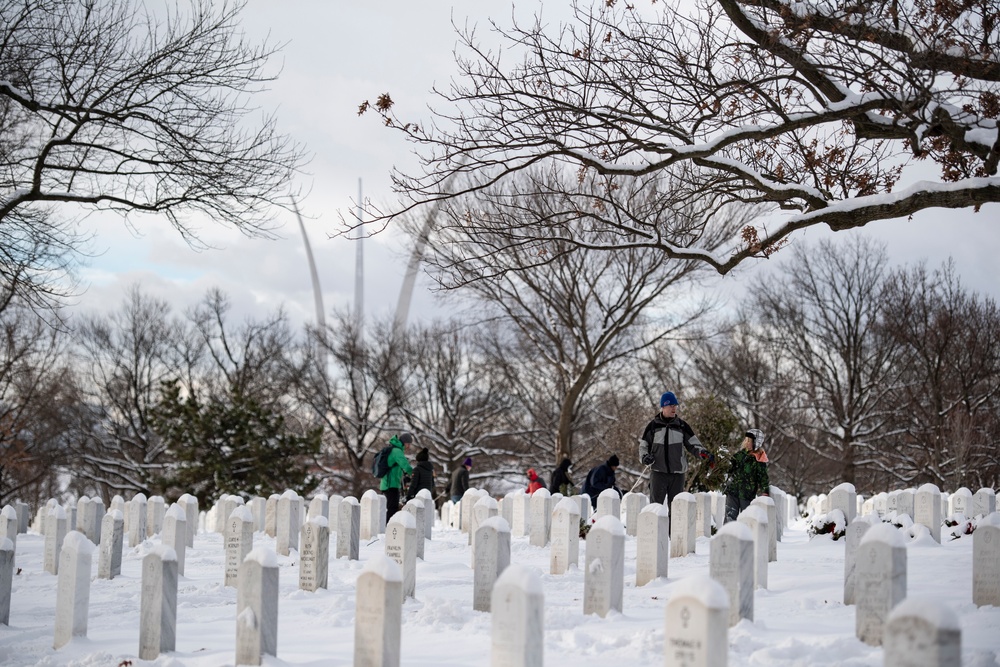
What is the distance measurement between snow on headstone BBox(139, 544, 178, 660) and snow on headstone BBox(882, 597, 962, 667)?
481cm

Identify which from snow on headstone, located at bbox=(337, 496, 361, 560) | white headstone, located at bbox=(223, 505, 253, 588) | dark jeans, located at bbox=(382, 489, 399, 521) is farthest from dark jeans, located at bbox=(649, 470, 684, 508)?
white headstone, located at bbox=(223, 505, 253, 588)

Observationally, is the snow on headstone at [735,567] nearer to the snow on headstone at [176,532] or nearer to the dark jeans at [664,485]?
the dark jeans at [664,485]

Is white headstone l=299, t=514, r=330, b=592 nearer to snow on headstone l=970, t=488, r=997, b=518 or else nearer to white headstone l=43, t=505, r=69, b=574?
white headstone l=43, t=505, r=69, b=574

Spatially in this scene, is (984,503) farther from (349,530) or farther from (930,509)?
(349,530)

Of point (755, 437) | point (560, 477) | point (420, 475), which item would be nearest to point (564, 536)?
point (755, 437)

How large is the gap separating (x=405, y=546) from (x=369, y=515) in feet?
18.7

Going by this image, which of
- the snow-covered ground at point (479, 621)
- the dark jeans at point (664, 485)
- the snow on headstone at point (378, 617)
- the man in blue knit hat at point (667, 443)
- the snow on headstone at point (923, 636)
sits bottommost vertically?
the snow-covered ground at point (479, 621)

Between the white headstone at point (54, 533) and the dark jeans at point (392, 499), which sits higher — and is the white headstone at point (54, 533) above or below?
below

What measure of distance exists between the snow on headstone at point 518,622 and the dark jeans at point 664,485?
702 cm

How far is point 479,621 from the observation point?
7.47 meters

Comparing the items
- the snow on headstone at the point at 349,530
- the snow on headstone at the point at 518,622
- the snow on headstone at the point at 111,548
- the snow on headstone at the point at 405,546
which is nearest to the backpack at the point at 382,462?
the snow on headstone at the point at 349,530

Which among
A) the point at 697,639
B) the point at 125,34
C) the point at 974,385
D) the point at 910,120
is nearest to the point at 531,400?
the point at 974,385

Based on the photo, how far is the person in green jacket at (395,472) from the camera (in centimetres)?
1423

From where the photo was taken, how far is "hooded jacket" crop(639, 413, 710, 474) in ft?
38.3
